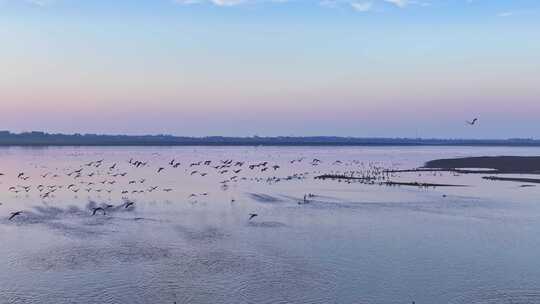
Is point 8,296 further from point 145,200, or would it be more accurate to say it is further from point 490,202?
point 490,202

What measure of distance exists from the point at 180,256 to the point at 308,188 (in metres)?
30.8

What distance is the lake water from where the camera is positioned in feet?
67.8

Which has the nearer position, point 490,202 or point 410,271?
point 410,271

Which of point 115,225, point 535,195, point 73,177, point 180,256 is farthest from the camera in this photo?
point 73,177

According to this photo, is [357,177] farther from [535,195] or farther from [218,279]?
[218,279]

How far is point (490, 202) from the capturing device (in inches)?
1751

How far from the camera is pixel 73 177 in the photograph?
63750mm

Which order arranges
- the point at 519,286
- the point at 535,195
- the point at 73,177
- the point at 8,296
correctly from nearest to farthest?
the point at 8,296
the point at 519,286
the point at 535,195
the point at 73,177

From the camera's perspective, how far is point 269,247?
27594mm

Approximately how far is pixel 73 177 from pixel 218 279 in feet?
150

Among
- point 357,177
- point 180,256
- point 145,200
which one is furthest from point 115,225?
point 357,177

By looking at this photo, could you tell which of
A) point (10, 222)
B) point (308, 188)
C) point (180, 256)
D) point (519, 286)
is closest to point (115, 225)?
point (10, 222)

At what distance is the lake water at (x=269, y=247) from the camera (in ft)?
67.8

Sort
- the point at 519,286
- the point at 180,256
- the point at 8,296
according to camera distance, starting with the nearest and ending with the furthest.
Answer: the point at 8,296
the point at 519,286
the point at 180,256
